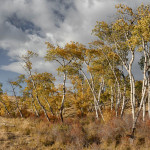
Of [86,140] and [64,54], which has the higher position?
[64,54]

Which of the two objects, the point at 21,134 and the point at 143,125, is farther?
the point at 21,134

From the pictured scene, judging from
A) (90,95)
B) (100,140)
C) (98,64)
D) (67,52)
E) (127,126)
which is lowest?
(100,140)

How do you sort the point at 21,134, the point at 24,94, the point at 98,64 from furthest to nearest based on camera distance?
the point at 24,94
the point at 98,64
the point at 21,134

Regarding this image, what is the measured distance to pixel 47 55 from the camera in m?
16.6

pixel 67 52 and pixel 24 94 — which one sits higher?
pixel 67 52

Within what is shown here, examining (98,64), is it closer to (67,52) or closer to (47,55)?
(67,52)

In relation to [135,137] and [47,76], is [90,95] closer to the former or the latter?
[47,76]

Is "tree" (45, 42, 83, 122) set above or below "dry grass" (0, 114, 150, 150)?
above

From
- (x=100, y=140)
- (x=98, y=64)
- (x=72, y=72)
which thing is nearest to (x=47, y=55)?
(x=72, y=72)

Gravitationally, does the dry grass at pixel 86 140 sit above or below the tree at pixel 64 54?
below

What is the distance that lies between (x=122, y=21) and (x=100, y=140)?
10244 mm

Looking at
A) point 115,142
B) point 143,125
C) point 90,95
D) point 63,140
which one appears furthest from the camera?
point 90,95

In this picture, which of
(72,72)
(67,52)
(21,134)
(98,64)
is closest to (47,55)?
(67,52)

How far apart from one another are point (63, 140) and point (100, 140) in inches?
116
